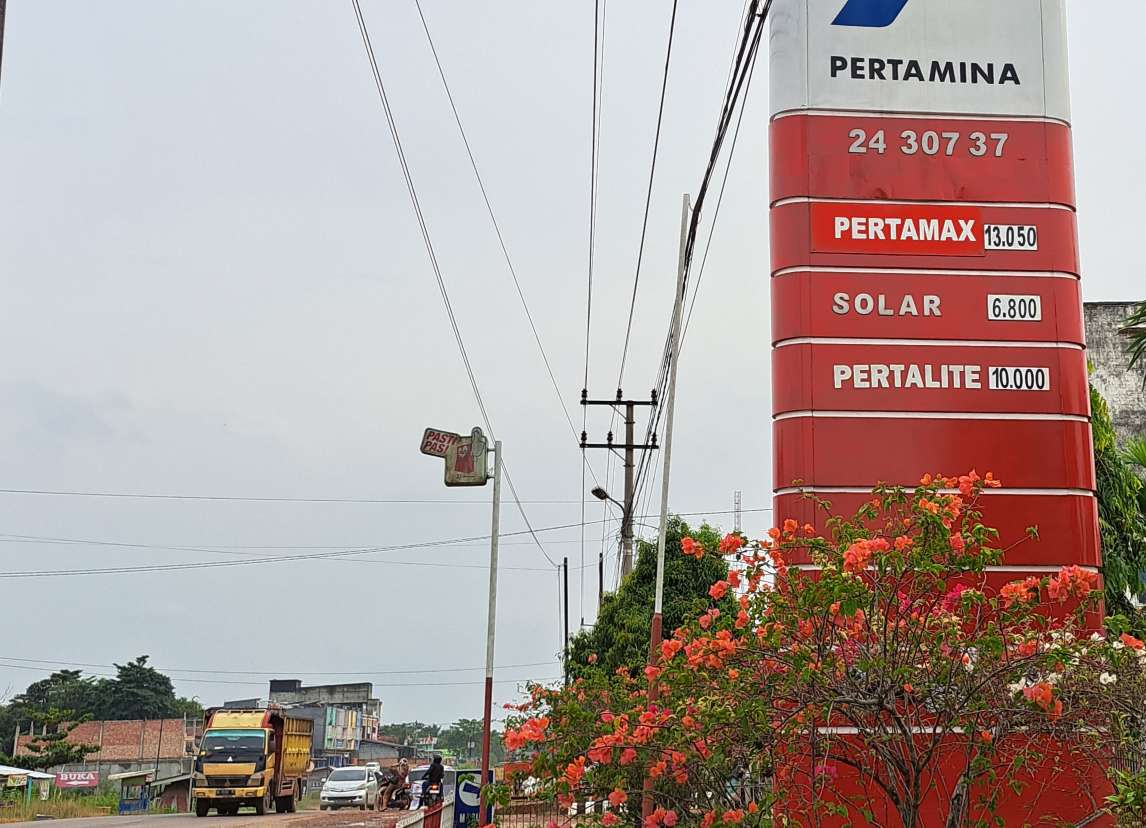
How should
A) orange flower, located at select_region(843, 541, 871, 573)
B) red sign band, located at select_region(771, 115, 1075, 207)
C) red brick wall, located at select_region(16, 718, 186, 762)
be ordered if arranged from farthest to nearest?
1. red brick wall, located at select_region(16, 718, 186, 762)
2. red sign band, located at select_region(771, 115, 1075, 207)
3. orange flower, located at select_region(843, 541, 871, 573)

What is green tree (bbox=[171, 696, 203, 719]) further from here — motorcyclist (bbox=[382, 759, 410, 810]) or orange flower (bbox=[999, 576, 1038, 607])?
orange flower (bbox=[999, 576, 1038, 607])

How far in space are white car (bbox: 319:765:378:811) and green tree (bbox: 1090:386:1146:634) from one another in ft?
96.9

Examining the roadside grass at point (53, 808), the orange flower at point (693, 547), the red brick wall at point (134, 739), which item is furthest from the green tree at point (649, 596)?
the red brick wall at point (134, 739)

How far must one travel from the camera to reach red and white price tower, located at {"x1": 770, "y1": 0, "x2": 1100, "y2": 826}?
12.0 meters

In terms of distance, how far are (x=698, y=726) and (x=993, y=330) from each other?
516 cm

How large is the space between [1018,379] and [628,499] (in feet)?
75.1

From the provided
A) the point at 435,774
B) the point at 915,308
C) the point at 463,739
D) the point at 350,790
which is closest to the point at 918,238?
the point at 915,308

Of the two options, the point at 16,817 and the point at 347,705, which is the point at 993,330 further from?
the point at 347,705

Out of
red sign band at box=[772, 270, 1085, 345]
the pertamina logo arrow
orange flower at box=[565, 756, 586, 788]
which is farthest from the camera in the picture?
the pertamina logo arrow

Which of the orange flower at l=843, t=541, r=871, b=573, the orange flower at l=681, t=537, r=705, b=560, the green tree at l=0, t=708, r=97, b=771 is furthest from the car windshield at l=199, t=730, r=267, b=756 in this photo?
the orange flower at l=843, t=541, r=871, b=573

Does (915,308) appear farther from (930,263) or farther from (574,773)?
(574,773)

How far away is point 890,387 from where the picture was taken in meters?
12.1

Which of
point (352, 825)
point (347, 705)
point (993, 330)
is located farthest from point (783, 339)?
point (347, 705)

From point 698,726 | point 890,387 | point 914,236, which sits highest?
point 914,236
